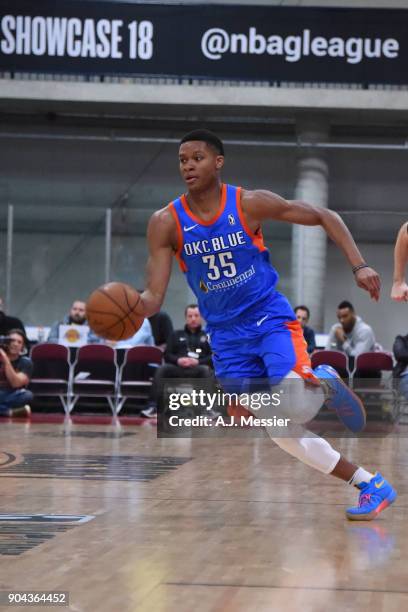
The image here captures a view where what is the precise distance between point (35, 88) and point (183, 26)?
2679 mm

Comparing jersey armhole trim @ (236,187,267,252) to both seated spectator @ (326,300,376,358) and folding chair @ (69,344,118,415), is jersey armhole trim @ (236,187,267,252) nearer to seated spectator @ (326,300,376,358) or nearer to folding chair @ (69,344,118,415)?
folding chair @ (69,344,118,415)

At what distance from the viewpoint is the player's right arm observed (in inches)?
198

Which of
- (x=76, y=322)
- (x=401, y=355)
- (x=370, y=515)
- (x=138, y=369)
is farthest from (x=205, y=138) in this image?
(x=76, y=322)

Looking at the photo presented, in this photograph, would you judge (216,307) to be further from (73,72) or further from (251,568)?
(73,72)

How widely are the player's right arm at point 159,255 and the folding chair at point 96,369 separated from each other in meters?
7.96

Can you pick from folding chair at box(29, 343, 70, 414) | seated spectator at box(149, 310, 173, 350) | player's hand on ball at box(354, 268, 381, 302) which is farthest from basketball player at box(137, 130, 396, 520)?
seated spectator at box(149, 310, 173, 350)

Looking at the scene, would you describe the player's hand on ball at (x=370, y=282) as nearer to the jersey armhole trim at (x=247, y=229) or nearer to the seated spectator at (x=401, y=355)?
the jersey armhole trim at (x=247, y=229)

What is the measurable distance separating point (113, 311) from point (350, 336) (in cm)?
946

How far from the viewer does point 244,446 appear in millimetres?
9711

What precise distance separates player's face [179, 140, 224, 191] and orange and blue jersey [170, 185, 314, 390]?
149 millimetres

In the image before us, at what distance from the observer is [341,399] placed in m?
5.34

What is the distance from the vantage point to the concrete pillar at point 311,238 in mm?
15734

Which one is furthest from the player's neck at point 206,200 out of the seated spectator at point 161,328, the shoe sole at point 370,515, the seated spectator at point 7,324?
the seated spectator at point 161,328

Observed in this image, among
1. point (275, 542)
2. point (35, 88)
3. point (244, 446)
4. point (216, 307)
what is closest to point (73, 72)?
point (35, 88)
